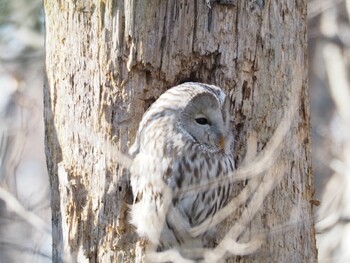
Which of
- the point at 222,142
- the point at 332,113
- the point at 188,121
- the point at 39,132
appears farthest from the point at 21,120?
the point at 332,113

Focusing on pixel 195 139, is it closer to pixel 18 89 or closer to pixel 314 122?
pixel 18 89

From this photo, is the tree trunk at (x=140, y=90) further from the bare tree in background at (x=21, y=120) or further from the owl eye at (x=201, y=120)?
the bare tree in background at (x=21, y=120)

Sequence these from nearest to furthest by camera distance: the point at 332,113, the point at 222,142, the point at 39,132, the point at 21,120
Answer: the point at 222,142, the point at 21,120, the point at 39,132, the point at 332,113

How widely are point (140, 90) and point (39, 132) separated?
3.88 m

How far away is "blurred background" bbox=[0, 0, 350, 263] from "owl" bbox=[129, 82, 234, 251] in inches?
27.8

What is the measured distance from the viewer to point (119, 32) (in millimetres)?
4262

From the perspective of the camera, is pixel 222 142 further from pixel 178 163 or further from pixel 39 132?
pixel 39 132

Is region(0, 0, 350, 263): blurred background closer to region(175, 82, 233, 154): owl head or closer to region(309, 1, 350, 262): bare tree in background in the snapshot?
region(309, 1, 350, 262): bare tree in background

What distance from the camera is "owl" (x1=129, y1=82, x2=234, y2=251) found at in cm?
419

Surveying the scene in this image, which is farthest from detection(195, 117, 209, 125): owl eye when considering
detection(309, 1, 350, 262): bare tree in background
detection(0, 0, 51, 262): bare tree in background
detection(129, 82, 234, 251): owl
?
detection(309, 1, 350, 262): bare tree in background

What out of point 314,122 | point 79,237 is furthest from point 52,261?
point 314,122

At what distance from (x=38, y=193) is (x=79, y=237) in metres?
1.73

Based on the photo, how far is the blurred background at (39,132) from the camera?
5473 mm

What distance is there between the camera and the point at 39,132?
8.02m
